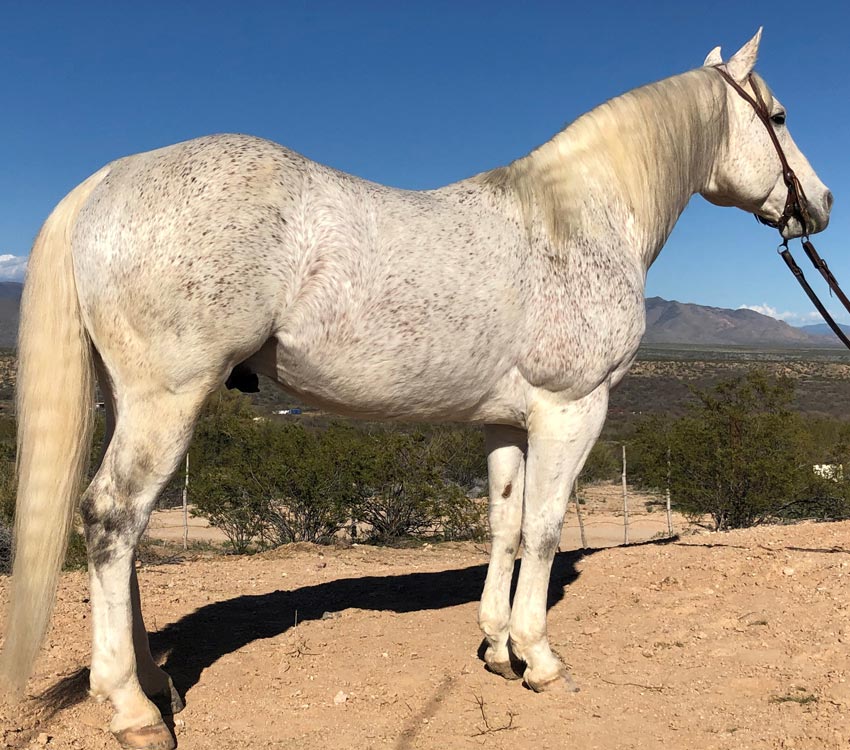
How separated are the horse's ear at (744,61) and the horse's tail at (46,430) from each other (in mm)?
3470

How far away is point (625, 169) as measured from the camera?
3.80 metres

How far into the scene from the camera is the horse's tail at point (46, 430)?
294 cm

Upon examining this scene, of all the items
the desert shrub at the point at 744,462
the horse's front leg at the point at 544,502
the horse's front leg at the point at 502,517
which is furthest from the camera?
the desert shrub at the point at 744,462

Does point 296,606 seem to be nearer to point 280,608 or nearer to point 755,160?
point 280,608

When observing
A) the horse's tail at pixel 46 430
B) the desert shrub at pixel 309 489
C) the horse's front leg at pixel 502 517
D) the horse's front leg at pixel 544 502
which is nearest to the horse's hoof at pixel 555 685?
the horse's front leg at pixel 544 502

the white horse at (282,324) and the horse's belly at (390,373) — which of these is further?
the horse's belly at (390,373)

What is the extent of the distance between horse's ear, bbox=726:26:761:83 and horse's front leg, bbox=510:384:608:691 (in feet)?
6.78

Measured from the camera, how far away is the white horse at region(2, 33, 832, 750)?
2.86 metres

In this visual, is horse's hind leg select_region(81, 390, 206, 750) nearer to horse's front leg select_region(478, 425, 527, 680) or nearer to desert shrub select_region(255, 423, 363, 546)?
horse's front leg select_region(478, 425, 527, 680)

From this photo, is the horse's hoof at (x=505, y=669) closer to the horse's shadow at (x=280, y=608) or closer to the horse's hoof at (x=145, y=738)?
the horse's shadow at (x=280, y=608)

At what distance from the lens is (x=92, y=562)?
2951 millimetres

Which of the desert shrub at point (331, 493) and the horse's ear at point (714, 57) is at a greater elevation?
the horse's ear at point (714, 57)

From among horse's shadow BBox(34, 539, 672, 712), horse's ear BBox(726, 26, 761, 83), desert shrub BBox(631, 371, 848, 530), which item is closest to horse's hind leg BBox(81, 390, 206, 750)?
horse's shadow BBox(34, 539, 672, 712)

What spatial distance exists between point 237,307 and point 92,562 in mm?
1163
